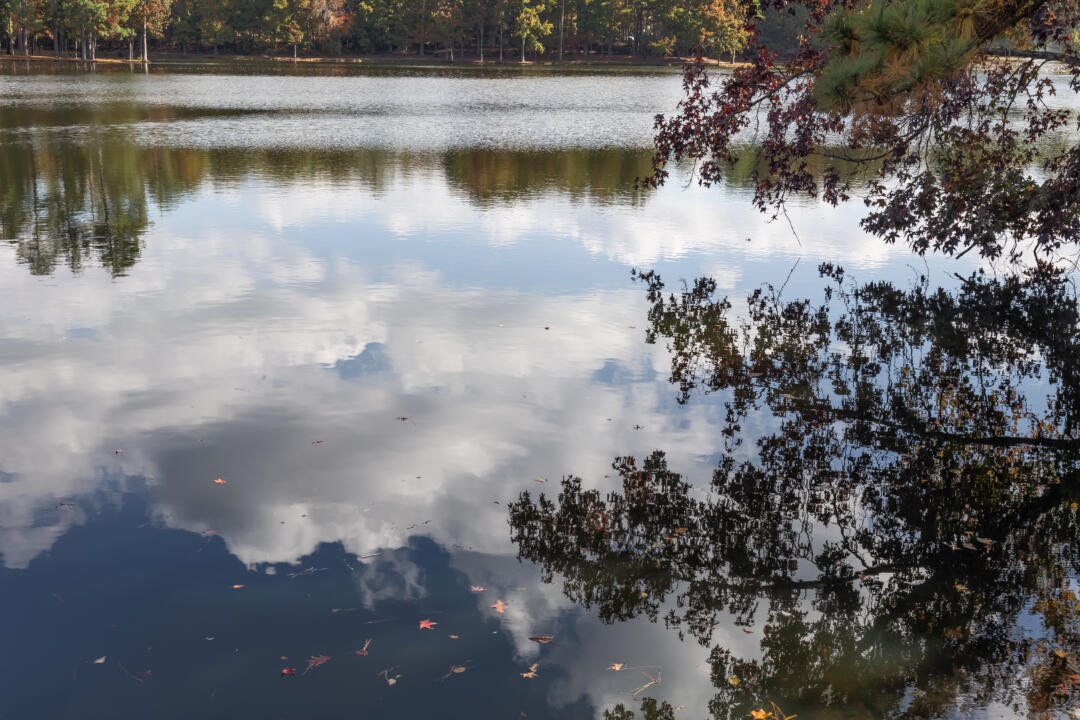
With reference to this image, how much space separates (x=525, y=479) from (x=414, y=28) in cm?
11553

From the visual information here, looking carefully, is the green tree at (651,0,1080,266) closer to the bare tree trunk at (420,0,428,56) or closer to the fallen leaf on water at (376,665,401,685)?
the fallen leaf on water at (376,665,401,685)

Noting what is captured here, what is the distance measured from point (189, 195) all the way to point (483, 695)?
17.4 metres

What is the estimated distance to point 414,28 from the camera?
114312mm

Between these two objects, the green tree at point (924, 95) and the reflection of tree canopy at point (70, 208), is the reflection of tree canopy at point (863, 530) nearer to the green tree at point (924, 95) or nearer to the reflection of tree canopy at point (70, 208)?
the green tree at point (924, 95)

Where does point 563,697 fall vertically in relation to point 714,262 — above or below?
below

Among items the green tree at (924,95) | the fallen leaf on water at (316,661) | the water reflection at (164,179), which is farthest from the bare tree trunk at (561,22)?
the fallen leaf on water at (316,661)

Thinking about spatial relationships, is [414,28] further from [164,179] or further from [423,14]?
[164,179]

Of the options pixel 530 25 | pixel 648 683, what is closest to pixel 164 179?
pixel 648 683

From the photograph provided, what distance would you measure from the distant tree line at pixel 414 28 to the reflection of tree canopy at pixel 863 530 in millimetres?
95081

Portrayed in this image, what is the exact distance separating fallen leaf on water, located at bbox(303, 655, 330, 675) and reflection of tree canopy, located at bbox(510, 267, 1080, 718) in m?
1.49

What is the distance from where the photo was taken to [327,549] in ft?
20.2

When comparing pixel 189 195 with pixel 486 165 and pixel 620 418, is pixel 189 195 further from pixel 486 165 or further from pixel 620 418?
pixel 620 418

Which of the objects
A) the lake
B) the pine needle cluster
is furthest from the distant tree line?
the pine needle cluster

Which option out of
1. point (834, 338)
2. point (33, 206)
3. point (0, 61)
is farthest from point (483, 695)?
point (0, 61)
